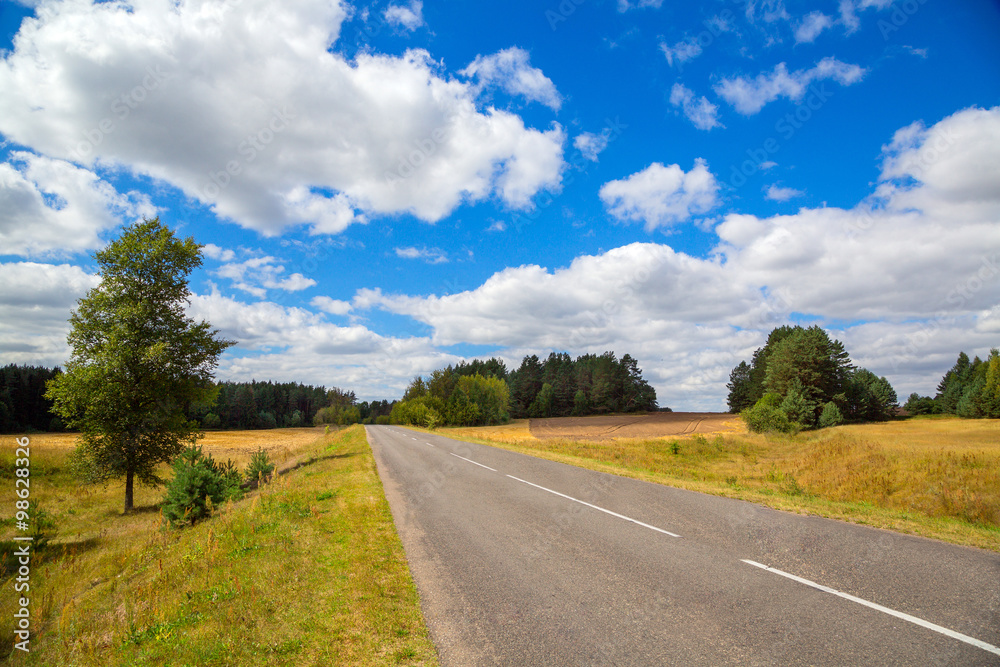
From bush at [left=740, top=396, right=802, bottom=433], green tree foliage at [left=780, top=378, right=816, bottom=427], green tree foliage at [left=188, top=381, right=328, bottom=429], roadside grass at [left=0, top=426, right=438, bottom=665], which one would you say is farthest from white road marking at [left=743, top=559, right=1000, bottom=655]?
green tree foliage at [left=188, top=381, right=328, bottom=429]

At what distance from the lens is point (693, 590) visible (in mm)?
5566

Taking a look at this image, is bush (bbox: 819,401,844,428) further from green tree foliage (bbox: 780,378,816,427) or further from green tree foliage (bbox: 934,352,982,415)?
green tree foliage (bbox: 934,352,982,415)

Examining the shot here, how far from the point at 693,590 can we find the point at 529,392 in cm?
11356

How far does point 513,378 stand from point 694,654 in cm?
12107

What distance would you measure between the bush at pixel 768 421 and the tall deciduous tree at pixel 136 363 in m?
47.9

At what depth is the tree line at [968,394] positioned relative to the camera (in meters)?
61.2

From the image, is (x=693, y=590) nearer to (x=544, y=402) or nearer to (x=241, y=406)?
(x=544, y=402)

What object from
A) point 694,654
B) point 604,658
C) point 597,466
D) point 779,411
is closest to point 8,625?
point 604,658

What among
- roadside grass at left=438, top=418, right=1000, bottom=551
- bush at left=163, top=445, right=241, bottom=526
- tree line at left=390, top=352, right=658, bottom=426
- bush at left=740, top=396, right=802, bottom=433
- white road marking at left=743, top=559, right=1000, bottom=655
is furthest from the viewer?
tree line at left=390, top=352, right=658, bottom=426

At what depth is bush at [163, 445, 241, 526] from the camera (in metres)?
14.5

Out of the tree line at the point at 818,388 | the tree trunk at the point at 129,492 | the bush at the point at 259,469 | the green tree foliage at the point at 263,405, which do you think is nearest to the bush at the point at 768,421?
the tree line at the point at 818,388

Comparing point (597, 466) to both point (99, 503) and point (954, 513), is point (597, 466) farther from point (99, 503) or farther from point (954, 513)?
point (99, 503)

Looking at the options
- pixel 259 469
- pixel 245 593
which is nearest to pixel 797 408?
pixel 259 469

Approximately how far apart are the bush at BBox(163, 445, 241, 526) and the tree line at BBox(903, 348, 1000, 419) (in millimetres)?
88529
